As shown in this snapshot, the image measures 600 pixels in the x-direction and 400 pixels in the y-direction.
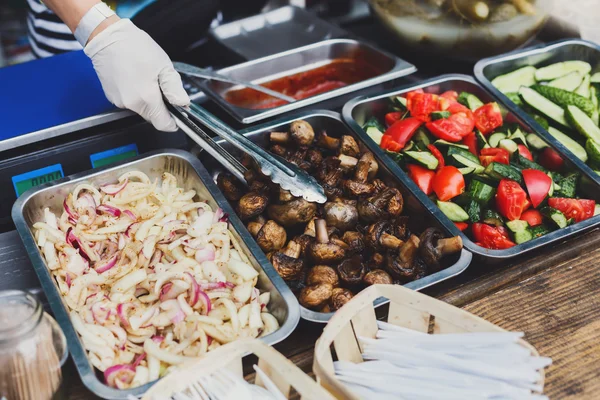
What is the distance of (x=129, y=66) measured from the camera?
7.22ft

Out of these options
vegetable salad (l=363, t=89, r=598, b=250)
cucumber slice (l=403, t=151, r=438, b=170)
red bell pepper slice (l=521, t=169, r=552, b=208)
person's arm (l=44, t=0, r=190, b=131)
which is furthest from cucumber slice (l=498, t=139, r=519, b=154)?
person's arm (l=44, t=0, r=190, b=131)

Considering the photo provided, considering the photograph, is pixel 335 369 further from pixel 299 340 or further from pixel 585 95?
pixel 585 95

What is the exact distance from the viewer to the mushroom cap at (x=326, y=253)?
1.96 m

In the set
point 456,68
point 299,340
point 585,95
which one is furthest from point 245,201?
point 585,95

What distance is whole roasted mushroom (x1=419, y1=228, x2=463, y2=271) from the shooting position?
196cm

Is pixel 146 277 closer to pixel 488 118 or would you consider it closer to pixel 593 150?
pixel 488 118

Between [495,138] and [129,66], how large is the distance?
1.57m

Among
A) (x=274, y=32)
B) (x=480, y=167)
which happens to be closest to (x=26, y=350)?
(x=480, y=167)

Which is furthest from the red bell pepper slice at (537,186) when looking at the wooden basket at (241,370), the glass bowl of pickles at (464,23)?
the wooden basket at (241,370)

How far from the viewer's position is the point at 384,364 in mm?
1519

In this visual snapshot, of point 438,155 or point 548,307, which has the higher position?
point 438,155

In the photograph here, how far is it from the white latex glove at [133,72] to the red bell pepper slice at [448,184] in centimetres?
102

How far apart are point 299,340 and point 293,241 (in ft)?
1.22

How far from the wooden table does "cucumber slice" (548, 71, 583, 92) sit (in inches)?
41.9
